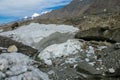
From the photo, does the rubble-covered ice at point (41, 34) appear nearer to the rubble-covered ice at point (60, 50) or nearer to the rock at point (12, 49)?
the rubble-covered ice at point (60, 50)

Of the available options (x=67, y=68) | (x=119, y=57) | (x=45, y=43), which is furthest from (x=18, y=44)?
(x=119, y=57)

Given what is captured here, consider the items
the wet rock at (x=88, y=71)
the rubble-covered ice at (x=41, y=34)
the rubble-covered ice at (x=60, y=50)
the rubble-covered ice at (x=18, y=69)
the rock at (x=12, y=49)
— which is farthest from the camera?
the rubble-covered ice at (x=41, y=34)

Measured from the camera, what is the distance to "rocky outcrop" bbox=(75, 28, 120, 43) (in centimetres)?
1714

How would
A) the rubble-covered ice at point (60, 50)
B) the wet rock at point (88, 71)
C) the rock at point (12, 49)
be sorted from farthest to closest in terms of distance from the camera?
the rock at point (12, 49), the rubble-covered ice at point (60, 50), the wet rock at point (88, 71)

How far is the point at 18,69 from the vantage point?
557 inches

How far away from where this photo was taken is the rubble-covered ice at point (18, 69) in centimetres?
1351

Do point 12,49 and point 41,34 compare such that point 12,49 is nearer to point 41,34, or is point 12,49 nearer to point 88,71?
point 41,34

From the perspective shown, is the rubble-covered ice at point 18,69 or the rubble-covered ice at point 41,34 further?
the rubble-covered ice at point 41,34

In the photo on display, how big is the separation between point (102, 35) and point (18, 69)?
18.2ft

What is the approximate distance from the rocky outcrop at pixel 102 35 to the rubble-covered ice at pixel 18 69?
391 centimetres

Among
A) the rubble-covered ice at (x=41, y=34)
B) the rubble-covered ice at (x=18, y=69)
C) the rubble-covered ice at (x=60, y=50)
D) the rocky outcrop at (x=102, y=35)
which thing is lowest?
the rubble-covered ice at (x=18, y=69)

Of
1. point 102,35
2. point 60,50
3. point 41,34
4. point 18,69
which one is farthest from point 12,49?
point 102,35

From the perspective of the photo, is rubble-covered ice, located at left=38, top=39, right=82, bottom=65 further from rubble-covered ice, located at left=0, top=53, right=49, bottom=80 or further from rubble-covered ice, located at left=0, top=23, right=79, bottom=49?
rubble-covered ice, located at left=0, top=23, right=79, bottom=49

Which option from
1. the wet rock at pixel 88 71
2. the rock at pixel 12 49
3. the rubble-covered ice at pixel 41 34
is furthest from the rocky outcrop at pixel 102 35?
the rock at pixel 12 49
